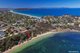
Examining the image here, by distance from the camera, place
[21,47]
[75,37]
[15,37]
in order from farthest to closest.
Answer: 1. [75,37]
2. [15,37]
3. [21,47]

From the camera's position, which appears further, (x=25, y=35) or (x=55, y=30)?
(x=55, y=30)

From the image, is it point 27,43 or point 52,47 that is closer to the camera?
→ point 52,47

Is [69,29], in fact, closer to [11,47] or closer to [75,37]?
[75,37]

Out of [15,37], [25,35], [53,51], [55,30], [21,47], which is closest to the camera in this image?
[53,51]

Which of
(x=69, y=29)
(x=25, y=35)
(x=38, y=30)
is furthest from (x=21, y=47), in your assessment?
(x=69, y=29)

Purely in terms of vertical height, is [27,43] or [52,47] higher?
[27,43]

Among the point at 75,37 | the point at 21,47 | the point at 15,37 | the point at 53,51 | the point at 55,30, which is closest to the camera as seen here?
the point at 53,51

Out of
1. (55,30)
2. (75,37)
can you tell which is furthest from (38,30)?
(75,37)

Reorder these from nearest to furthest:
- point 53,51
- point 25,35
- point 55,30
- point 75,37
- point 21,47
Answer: point 53,51
point 21,47
point 25,35
point 75,37
point 55,30

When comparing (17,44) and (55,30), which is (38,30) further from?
(17,44)
